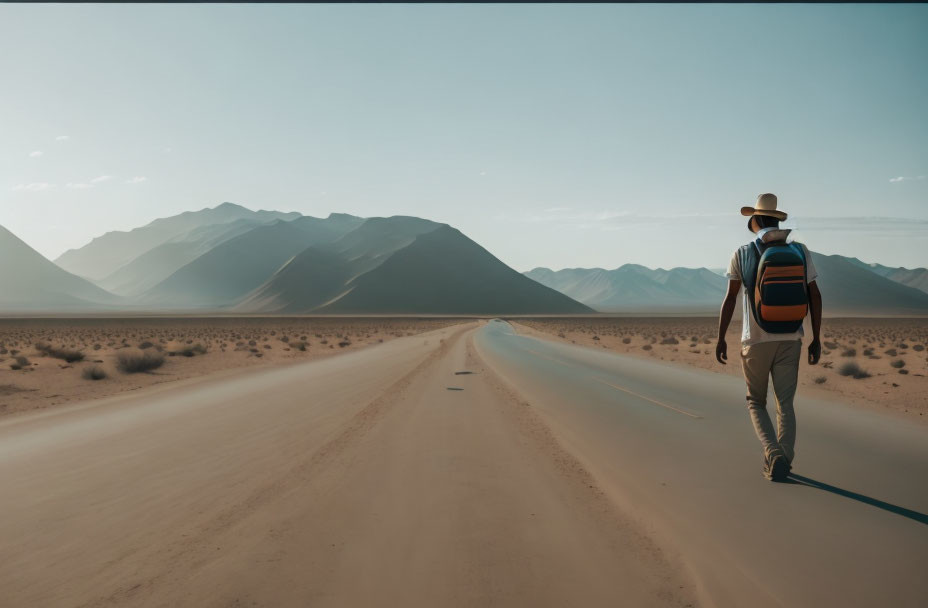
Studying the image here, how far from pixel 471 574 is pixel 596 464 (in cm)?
334

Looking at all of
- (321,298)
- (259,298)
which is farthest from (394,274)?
(259,298)

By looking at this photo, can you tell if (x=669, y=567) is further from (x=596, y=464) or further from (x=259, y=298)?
(x=259, y=298)

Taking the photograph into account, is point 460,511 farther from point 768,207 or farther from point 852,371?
point 852,371

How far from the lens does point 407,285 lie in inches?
6590

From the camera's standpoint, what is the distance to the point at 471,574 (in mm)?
4012

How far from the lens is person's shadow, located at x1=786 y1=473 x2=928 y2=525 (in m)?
5.10

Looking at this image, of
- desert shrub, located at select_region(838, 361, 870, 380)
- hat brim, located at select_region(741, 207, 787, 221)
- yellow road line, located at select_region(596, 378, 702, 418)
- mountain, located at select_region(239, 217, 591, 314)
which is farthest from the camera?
mountain, located at select_region(239, 217, 591, 314)

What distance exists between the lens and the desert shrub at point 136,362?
67.3 feet

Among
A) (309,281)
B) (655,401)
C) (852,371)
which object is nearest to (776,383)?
(655,401)

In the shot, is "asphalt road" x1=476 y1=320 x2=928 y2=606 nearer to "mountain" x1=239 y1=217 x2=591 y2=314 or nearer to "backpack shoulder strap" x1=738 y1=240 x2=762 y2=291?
"backpack shoulder strap" x1=738 y1=240 x2=762 y2=291

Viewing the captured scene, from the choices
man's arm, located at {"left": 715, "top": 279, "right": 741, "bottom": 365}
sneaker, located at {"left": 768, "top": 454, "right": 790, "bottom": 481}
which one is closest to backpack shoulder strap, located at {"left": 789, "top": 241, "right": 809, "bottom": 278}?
man's arm, located at {"left": 715, "top": 279, "right": 741, "bottom": 365}

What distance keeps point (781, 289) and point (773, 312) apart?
0.24m

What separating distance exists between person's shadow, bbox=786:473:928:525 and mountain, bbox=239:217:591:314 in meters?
147

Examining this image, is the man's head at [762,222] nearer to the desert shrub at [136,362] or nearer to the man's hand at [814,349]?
the man's hand at [814,349]
